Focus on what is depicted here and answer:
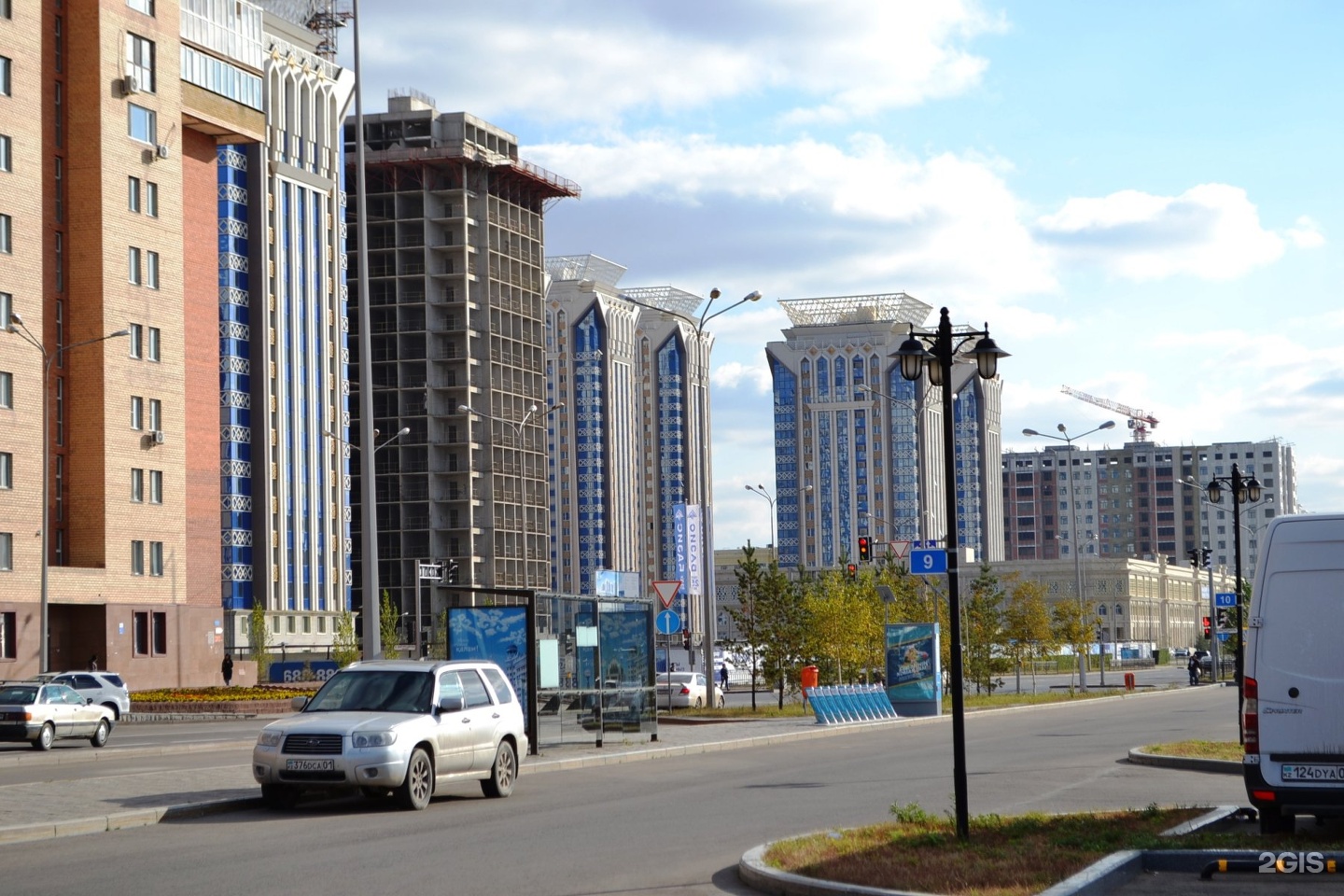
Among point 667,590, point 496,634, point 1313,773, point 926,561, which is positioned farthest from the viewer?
point 667,590

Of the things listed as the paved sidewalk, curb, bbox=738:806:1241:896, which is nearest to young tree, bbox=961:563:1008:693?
the paved sidewalk

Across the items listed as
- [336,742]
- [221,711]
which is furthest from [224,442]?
[336,742]

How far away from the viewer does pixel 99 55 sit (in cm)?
6631

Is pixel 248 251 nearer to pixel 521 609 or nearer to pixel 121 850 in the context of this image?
pixel 521 609

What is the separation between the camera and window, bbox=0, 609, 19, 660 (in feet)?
193

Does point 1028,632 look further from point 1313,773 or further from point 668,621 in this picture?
point 1313,773

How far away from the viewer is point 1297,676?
13.0m

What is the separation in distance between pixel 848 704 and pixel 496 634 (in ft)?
50.0

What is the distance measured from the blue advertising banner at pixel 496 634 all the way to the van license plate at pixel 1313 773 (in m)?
14.7

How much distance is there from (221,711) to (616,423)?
132 meters

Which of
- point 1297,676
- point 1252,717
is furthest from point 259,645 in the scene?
point 1297,676

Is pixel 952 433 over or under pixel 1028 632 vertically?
over

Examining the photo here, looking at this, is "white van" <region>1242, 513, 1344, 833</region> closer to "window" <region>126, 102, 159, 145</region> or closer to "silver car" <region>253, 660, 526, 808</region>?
"silver car" <region>253, 660, 526, 808</region>

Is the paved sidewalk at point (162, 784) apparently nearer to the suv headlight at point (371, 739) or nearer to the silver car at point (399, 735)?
the silver car at point (399, 735)
